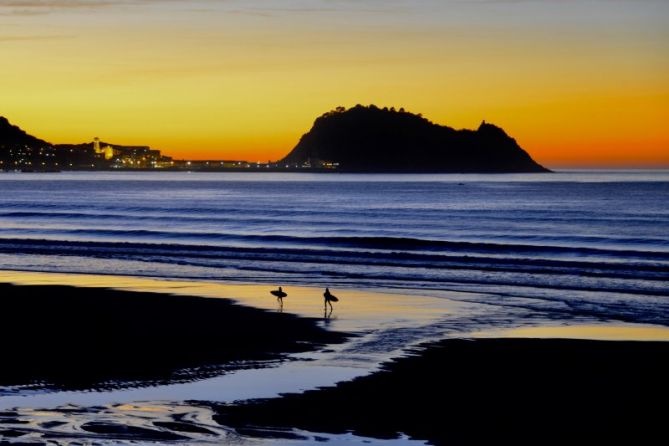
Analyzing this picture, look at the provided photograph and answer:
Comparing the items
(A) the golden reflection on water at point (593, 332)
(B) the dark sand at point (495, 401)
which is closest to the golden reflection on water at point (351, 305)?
(A) the golden reflection on water at point (593, 332)

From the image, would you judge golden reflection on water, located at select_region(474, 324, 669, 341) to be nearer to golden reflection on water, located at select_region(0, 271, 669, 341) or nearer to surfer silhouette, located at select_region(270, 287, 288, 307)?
golden reflection on water, located at select_region(0, 271, 669, 341)

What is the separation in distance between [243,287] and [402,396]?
15.8 m

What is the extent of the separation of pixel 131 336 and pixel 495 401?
867 cm

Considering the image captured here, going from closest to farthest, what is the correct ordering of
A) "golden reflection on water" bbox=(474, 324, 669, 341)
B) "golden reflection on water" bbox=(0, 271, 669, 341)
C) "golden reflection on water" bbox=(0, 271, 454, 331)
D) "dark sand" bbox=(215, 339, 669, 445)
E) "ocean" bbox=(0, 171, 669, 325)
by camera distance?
"dark sand" bbox=(215, 339, 669, 445) → "golden reflection on water" bbox=(474, 324, 669, 341) → "golden reflection on water" bbox=(0, 271, 669, 341) → "golden reflection on water" bbox=(0, 271, 454, 331) → "ocean" bbox=(0, 171, 669, 325)

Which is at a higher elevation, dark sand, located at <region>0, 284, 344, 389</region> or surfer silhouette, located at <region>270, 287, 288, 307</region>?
surfer silhouette, located at <region>270, 287, 288, 307</region>

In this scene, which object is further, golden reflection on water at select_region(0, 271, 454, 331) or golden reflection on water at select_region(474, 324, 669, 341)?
golden reflection on water at select_region(0, 271, 454, 331)

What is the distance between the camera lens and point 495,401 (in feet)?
46.8

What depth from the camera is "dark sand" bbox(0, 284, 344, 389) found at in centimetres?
1628

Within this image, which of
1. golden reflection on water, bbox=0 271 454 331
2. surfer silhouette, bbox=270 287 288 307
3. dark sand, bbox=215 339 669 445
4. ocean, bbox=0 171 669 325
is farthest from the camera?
ocean, bbox=0 171 669 325

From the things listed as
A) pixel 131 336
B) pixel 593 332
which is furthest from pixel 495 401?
pixel 131 336

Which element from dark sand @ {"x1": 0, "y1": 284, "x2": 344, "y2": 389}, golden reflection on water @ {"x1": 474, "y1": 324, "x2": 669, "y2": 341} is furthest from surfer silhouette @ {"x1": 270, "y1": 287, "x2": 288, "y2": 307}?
golden reflection on water @ {"x1": 474, "y1": 324, "x2": 669, "y2": 341}

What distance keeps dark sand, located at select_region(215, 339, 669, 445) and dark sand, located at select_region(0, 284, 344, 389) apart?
2835 mm

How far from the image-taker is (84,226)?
6531 centimetres

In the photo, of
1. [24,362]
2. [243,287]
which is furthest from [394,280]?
[24,362]
